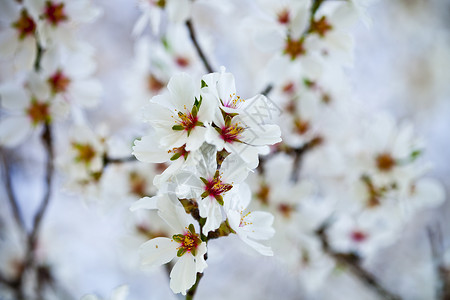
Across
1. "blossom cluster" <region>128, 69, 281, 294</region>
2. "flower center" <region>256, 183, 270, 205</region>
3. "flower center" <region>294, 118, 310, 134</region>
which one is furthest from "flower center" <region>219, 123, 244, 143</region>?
"flower center" <region>294, 118, 310, 134</region>

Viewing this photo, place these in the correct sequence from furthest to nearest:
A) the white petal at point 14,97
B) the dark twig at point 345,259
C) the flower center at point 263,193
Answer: the dark twig at point 345,259 < the flower center at point 263,193 < the white petal at point 14,97

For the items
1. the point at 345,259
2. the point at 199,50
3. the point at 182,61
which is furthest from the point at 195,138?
the point at 345,259

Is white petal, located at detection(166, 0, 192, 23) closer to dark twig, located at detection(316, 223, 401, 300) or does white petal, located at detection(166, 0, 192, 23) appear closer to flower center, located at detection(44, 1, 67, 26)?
flower center, located at detection(44, 1, 67, 26)

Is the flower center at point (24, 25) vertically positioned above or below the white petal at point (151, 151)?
below

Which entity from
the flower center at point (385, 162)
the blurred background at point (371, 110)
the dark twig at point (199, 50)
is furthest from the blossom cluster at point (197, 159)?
the blurred background at point (371, 110)

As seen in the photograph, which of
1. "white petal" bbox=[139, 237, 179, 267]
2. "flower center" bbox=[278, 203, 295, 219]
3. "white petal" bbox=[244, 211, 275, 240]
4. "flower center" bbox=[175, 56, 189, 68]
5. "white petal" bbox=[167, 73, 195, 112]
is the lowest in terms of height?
"flower center" bbox=[278, 203, 295, 219]

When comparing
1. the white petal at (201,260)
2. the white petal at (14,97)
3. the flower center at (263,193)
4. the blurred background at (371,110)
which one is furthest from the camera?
the blurred background at (371,110)

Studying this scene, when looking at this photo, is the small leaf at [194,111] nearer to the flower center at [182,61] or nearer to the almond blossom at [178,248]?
the almond blossom at [178,248]
